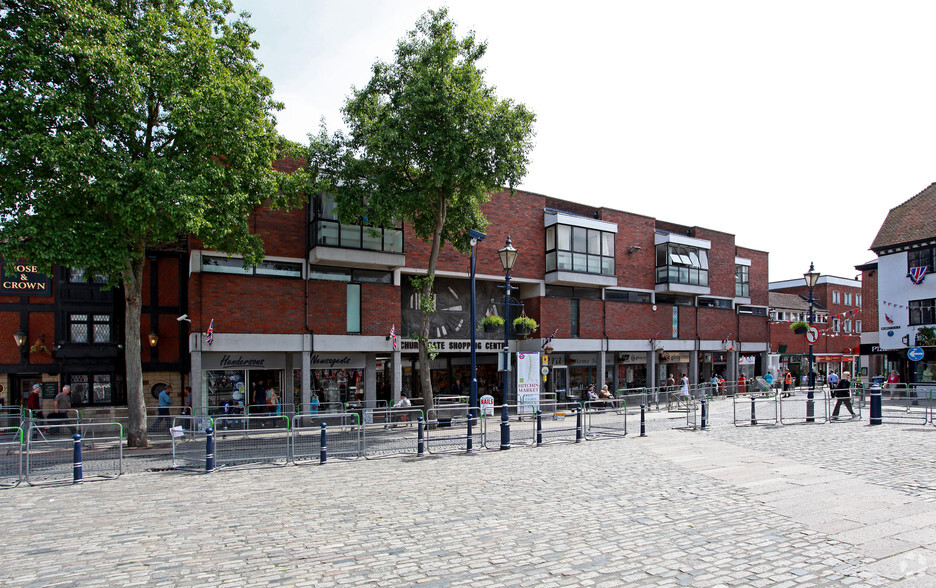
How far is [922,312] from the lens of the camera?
35406 millimetres

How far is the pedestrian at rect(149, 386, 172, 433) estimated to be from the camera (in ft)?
58.5

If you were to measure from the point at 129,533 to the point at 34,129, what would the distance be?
11.2 metres

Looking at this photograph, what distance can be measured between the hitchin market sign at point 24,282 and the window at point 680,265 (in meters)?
31.1

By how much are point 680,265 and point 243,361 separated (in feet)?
85.3

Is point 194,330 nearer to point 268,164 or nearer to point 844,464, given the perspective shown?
point 268,164

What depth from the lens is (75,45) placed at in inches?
549

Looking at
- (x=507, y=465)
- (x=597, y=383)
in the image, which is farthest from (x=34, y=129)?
(x=597, y=383)

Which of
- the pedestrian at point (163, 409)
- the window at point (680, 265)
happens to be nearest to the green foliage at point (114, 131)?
the pedestrian at point (163, 409)

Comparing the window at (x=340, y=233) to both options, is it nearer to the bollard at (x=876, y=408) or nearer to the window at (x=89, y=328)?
the window at (x=89, y=328)

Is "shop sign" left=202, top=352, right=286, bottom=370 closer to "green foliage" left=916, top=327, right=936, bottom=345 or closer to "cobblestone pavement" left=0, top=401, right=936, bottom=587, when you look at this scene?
"cobblestone pavement" left=0, top=401, right=936, bottom=587

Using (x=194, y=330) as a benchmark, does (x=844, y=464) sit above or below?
below

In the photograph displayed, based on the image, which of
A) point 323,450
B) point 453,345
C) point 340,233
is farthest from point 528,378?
point 323,450

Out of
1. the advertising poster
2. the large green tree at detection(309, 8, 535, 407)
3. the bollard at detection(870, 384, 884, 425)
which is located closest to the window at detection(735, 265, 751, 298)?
the bollard at detection(870, 384, 884, 425)

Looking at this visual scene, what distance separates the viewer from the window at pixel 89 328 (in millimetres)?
23938
